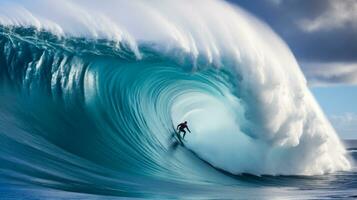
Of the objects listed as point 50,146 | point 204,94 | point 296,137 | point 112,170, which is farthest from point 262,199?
point 204,94

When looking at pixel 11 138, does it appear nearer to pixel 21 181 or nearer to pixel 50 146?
pixel 50 146

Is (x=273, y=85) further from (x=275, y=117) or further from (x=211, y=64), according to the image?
(x=211, y=64)

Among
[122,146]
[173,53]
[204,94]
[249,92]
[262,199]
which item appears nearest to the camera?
[262,199]

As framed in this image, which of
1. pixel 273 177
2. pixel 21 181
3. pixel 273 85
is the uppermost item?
pixel 273 85

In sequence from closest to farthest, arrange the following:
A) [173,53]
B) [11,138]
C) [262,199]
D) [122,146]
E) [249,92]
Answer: [262,199], [11,138], [122,146], [249,92], [173,53]

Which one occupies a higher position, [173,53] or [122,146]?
[173,53]

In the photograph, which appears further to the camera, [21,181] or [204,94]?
[204,94]
